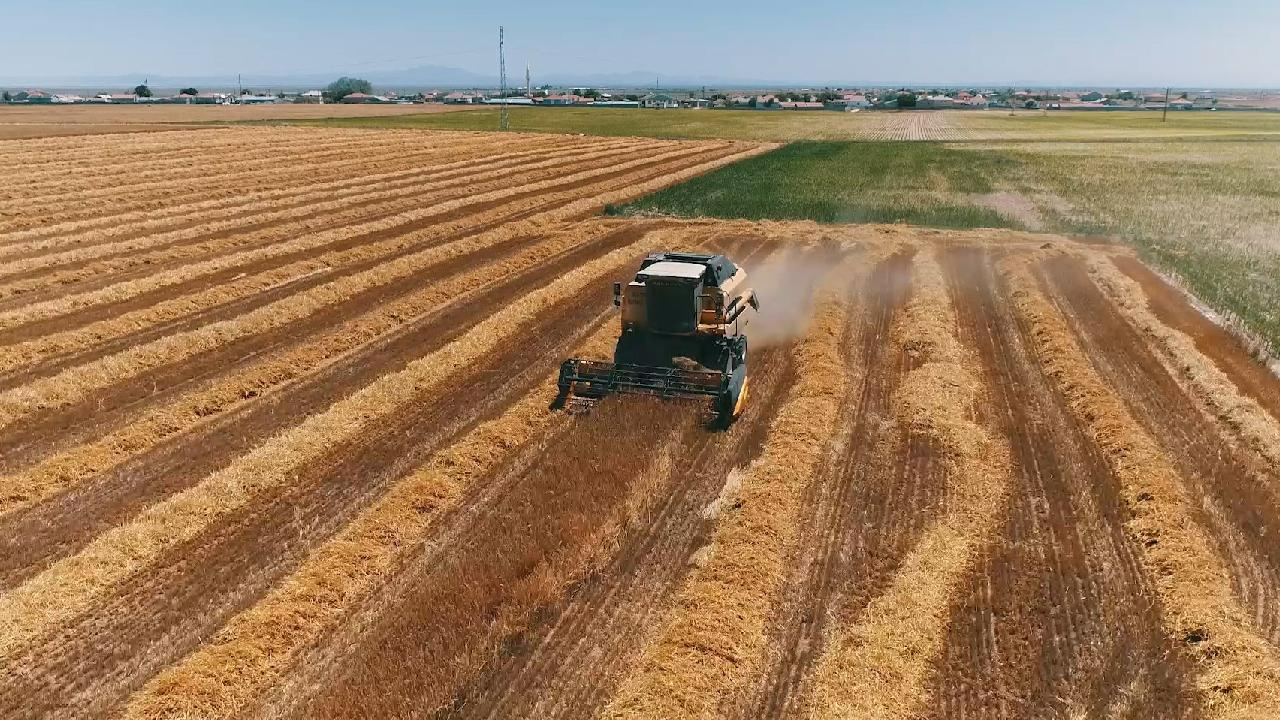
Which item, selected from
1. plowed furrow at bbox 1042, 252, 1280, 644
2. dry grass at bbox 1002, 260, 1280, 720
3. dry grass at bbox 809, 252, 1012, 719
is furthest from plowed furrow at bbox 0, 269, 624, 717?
plowed furrow at bbox 1042, 252, 1280, 644

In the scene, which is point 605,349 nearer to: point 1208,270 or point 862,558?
point 862,558

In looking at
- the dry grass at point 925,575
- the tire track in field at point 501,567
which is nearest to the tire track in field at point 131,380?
the tire track in field at point 501,567

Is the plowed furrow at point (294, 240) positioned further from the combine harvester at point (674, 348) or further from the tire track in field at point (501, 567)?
the tire track in field at point (501, 567)

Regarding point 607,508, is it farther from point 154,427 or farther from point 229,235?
point 229,235

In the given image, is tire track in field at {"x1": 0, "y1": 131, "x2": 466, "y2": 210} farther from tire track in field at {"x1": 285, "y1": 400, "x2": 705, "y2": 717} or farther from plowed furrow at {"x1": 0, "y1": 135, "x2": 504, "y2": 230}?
tire track in field at {"x1": 285, "y1": 400, "x2": 705, "y2": 717}

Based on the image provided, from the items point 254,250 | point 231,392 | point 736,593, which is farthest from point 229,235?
point 736,593
